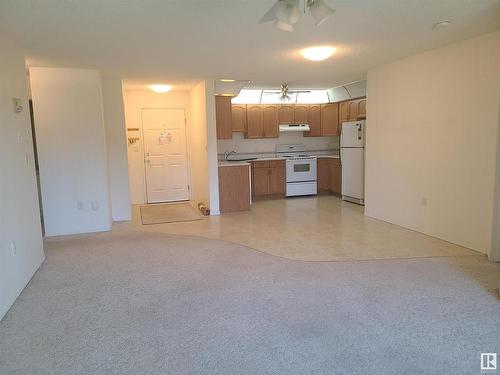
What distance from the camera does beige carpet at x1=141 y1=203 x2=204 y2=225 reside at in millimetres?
6113

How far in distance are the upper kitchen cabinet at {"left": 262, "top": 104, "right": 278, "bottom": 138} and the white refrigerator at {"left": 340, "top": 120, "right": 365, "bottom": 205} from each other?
61.4 inches

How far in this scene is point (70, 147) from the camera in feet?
17.0

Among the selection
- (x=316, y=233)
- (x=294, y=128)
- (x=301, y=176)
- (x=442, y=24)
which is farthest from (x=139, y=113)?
(x=442, y=24)

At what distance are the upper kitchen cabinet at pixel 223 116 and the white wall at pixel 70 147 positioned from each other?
214 centimetres

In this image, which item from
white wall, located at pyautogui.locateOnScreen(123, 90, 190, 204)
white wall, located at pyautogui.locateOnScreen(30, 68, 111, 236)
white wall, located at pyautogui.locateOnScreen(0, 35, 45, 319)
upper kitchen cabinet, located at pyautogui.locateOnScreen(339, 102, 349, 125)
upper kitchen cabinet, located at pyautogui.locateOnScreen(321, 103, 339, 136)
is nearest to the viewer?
white wall, located at pyautogui.locateOnScreen(0, 35, 45, 319)

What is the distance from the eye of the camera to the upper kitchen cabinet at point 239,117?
7.75 meters

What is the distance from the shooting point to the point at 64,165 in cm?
519

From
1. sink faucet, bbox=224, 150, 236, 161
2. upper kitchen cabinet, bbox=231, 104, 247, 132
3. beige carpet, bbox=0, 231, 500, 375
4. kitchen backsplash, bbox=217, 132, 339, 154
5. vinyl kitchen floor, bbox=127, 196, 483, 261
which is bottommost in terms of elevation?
beige carpet, bbox=0, 231, 500, 375

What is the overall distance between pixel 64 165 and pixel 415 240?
4.83 metres

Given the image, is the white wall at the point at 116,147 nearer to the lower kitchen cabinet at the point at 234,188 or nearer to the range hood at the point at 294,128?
the lower kitchen cabinet at the point at 234,188

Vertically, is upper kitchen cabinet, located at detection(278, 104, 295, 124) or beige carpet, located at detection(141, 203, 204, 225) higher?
upper kitchen cabinet, located at detection(278, 104, 295, 124)

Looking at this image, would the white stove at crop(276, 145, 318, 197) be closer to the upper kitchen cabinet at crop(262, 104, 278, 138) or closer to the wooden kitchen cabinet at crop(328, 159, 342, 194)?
the wooden kitchen cabinet at crop(328, 159, 342, 194)

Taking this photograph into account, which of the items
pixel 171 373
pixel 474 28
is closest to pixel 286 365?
pixel 171 373

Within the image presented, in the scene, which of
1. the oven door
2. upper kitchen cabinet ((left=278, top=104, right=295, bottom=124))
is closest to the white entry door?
upper kitchen cabinet ((left=278, top=104, right=295, bottom=124))
